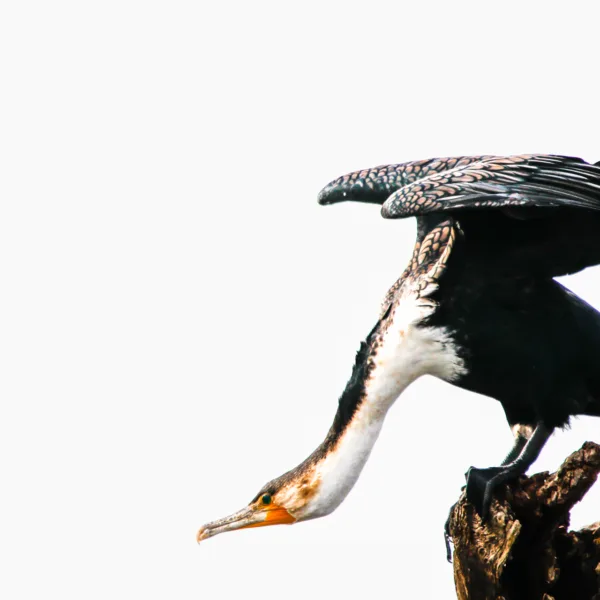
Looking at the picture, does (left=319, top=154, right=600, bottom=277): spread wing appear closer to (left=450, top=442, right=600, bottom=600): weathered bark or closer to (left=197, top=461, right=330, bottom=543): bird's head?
(left=450, top=442, right=600, bottom=600): weathered bark

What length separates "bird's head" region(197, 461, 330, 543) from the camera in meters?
8.09

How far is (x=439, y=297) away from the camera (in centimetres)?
798

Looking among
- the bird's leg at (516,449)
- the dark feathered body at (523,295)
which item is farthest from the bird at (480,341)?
the bird's leg at (516,449)

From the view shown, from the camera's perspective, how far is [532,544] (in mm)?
7656

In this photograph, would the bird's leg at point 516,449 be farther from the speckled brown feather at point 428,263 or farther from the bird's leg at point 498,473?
the speckled brown feather at point 428,263

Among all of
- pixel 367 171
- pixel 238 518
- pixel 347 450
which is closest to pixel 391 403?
pixel 347 450

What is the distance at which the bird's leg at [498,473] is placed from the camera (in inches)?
305

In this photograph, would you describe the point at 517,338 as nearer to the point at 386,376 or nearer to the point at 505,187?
the point at 386,376

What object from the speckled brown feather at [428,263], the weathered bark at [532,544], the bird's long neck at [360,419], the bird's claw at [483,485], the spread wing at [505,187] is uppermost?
the spread wing at [505,187]

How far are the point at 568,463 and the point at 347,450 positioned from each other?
1208 millimetres

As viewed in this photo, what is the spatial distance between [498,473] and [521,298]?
93 centimetres

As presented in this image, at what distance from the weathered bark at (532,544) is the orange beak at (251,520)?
38.0 inches

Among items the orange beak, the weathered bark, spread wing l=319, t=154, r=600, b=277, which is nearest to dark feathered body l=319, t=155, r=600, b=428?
spread wing l=319, t=154, r=600, b=277

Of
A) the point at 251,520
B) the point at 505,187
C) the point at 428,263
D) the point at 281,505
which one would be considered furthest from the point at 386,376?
the point at 505,187
